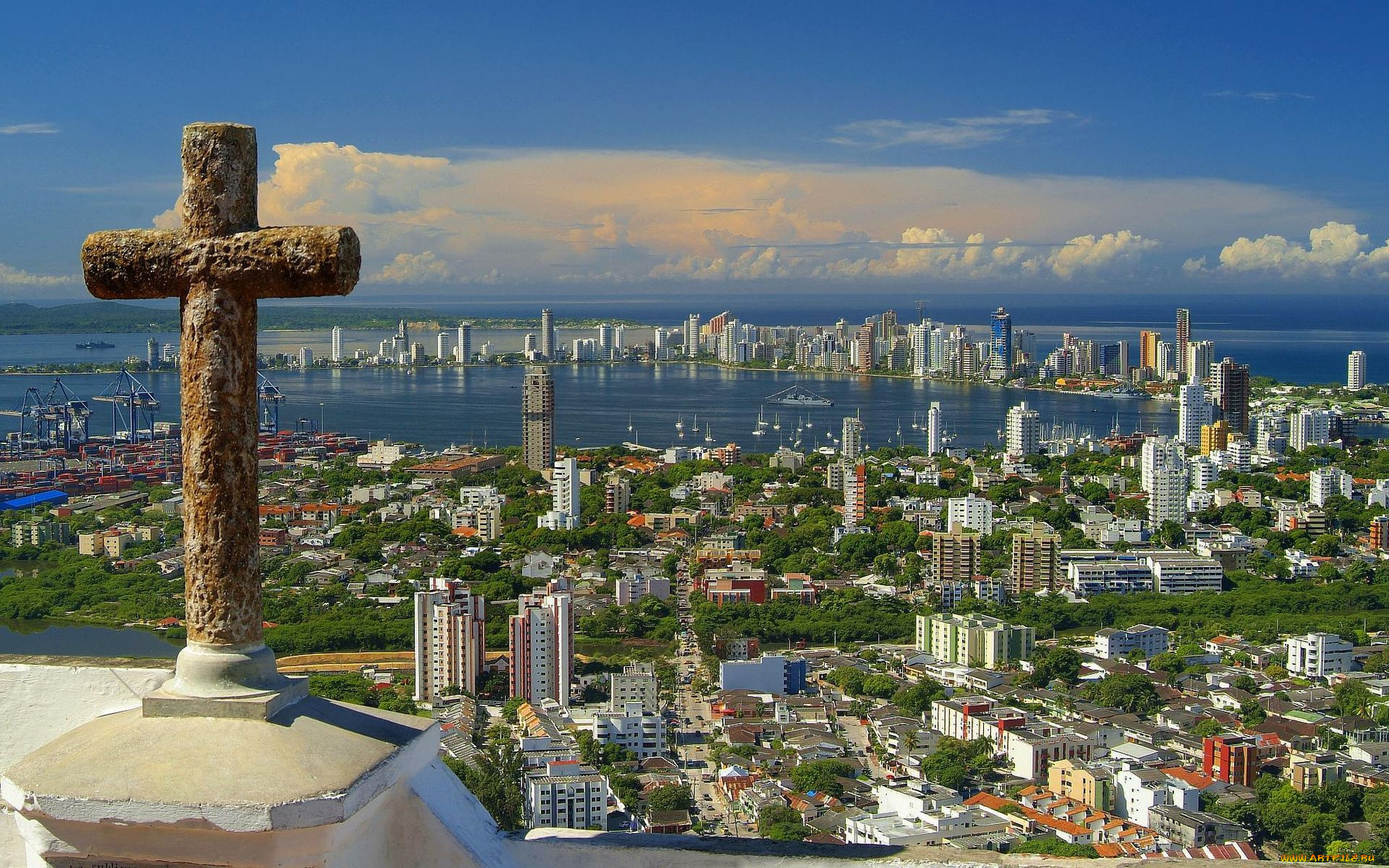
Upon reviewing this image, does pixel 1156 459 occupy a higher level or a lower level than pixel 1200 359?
lower

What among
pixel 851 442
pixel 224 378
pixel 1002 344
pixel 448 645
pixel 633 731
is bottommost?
pixel 633 731

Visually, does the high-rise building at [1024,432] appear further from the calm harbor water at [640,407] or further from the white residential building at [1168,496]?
the white residential building at [1168,496]

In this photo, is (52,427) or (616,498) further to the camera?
(52,427)

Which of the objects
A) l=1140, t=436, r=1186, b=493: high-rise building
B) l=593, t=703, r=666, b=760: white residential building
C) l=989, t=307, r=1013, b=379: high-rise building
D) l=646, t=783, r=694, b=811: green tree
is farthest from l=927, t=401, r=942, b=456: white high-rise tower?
l=646, t=783, r=694, b=811: green tree

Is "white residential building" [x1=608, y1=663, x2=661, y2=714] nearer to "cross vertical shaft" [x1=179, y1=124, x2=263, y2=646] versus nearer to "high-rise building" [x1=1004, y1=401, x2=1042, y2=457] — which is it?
"cross vertical shaft" [x1=179, y1=124, x2=263, y2=646]

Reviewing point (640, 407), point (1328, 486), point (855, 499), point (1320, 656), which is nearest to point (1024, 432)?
point (1328, 486)

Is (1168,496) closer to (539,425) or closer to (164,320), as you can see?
(539,425)

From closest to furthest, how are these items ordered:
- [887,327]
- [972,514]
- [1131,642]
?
[1131,642], [972,514], [887,327]

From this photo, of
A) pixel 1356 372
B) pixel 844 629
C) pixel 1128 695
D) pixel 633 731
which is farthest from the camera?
pixel 1356 372
